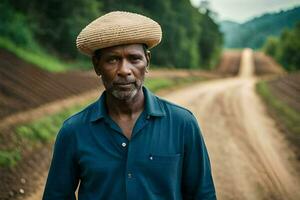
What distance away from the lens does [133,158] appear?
2.07 metres

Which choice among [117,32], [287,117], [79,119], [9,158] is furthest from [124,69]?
[287,117]

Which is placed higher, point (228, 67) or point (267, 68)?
point (267, 68)

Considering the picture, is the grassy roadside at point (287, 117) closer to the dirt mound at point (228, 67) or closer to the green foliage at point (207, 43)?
the dirt mound at point (228, 67)

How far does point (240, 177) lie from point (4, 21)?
13441mm

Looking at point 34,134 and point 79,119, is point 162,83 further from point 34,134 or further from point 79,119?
point 79,119

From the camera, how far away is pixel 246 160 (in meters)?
7.90

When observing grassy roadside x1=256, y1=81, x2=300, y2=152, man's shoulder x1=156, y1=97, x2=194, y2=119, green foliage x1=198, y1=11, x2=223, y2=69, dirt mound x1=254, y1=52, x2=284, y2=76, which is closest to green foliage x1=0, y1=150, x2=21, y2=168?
man's shoulder x1=156, y1=97, x2=194, y2=119

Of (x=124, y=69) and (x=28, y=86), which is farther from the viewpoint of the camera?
(x=28, y=86)

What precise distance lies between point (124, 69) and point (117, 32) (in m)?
0.23

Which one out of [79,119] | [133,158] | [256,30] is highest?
[256,30]

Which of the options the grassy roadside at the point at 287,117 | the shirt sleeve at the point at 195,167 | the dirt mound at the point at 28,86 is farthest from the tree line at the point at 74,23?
the shirt sleeve at the point at 195,167

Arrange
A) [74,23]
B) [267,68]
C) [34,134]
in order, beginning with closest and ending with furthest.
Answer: [34,134] < [74,23] < [267,68]

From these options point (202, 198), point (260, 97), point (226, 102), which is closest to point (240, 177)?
point (202, 198)

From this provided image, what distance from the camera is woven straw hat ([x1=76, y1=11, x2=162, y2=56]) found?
211 centimetres
